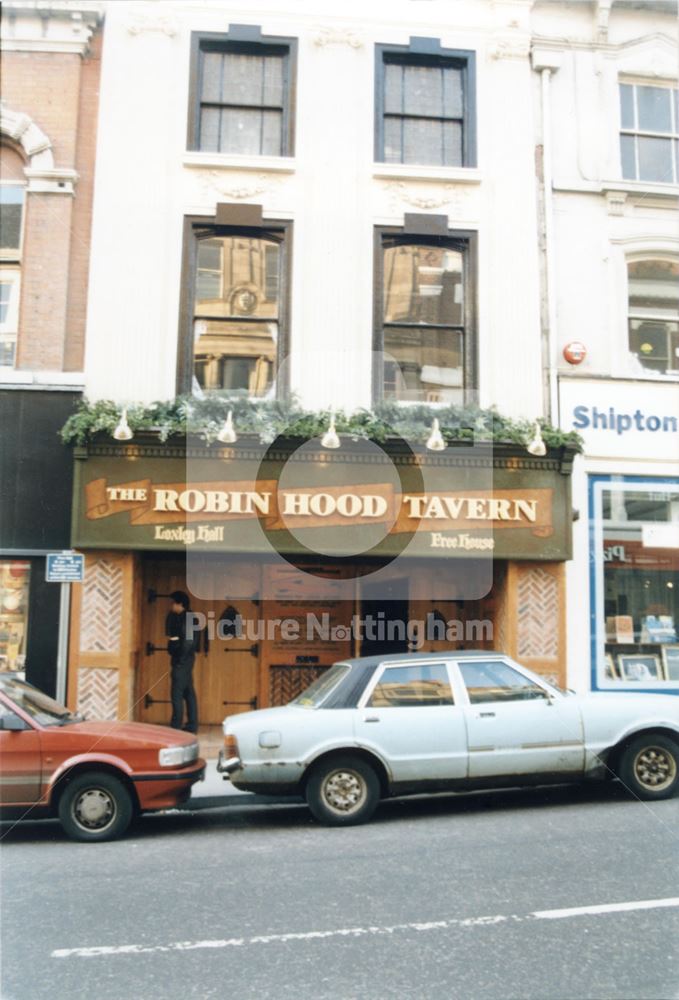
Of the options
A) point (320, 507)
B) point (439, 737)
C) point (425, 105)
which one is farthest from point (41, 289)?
point (439, 737)

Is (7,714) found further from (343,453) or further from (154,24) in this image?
(154,24)

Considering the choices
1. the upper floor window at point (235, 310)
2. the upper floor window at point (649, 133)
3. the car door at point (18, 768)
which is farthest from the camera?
the upper floor window at point (649, 133)

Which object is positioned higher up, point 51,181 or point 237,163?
point 237,163

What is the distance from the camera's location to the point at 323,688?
8.80 m

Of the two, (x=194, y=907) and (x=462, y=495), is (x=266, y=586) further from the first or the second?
(x=194, y=907)

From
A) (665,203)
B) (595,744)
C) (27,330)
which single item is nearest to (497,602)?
(595,744)

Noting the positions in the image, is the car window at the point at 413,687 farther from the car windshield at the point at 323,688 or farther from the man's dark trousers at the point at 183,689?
the man's dark trousers at the point at 183,689

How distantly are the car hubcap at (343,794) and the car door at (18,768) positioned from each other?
2.53 m

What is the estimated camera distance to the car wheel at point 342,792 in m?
8.06

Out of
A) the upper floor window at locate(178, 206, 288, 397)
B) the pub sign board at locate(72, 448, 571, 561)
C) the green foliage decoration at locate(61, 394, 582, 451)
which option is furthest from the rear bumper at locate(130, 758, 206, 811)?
the upper floor window at locate(178, 206, 288, 397)

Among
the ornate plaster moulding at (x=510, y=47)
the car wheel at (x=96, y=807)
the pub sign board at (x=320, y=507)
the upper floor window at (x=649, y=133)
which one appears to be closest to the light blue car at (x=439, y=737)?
the car wheel at (x=96, y=807)

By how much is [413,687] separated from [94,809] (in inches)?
121

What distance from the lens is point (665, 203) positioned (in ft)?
44.9

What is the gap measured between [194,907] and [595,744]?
433 cm
